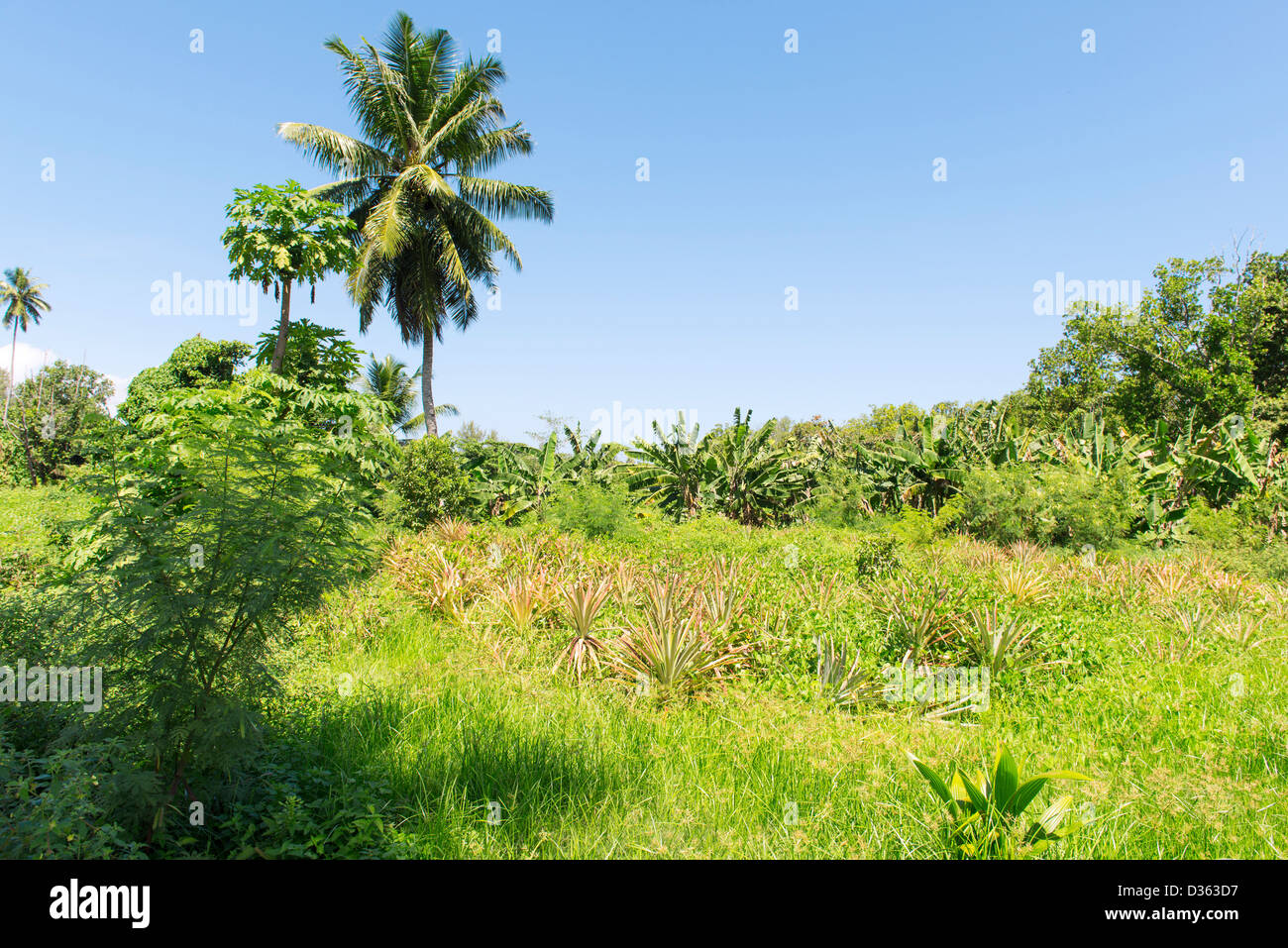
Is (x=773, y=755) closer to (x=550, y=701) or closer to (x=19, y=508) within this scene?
(x=550, y=701)

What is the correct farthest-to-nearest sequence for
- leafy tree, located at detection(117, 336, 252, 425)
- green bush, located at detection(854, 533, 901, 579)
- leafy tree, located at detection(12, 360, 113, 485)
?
leafy tree, located at detection(12, 360, 113, 485), leafy tree, located at detection(117, 336, 252, 425), green bush, located at detection(854, 533, 901, 579)

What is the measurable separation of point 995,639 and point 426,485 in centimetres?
1173

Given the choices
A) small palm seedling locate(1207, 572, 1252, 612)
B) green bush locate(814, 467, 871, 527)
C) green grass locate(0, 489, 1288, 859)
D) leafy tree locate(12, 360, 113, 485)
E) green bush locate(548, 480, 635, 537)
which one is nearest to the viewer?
green grass locate(0, 489, 1288, 859)

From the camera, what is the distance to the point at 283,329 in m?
7.86

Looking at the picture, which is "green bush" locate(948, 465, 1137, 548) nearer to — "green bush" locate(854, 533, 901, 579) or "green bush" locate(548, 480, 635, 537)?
"green bush" locate(854, 533, 901, 579)

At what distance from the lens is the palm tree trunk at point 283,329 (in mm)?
7681

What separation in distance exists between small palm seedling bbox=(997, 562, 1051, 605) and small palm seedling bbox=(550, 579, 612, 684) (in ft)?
16.6

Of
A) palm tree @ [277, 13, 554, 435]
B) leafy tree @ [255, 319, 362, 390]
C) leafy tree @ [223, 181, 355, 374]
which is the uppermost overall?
palm tree @ [277, 13, 554, 435]

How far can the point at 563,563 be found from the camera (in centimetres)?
880

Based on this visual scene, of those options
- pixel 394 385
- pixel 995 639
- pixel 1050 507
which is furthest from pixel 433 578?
pixel 394 385

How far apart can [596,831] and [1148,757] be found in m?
3.83

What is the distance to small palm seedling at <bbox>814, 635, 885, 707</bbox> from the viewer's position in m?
5.36

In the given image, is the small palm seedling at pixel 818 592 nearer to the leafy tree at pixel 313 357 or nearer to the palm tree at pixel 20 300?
the leafy tree at pixel 313 357

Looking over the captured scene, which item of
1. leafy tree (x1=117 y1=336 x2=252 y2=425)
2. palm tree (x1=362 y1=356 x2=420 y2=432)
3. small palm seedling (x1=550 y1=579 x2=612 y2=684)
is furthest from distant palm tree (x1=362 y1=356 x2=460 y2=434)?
small palm seedling (x1=550 y1=579 x2=612 y2=684)
